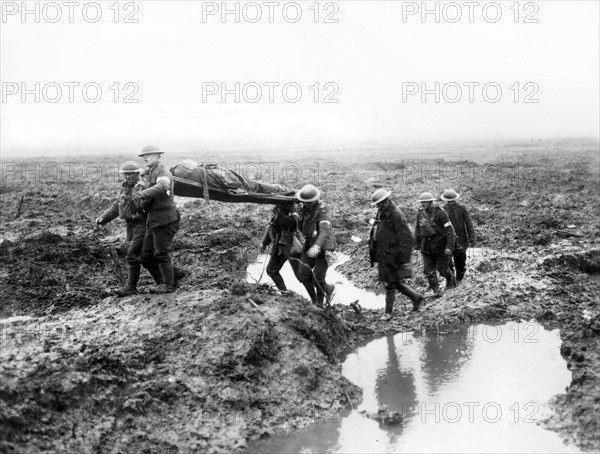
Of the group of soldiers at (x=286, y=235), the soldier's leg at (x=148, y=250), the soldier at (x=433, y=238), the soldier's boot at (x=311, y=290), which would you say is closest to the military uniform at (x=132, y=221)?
the group of soldiers at (x=286, y=235)

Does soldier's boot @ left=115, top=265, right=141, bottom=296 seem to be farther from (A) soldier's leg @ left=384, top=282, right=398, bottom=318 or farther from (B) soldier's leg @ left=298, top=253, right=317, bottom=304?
(A) soldier's leg @ left=384, top=282, right=398, bottom=318

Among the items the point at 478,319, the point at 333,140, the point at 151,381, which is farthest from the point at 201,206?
the point at 333,140

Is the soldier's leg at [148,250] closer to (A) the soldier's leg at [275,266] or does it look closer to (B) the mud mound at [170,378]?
(B) the mud mound at [170,378]

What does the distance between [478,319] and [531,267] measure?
7.87ft

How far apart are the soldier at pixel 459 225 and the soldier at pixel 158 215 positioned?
4350 mm

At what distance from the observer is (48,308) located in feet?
26.8

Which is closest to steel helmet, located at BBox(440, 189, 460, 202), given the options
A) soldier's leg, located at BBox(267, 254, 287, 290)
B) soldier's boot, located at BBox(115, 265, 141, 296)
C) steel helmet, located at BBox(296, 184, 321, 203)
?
steel helmet, located at BBox(296, 184, 321, 203)

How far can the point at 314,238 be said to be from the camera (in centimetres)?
751

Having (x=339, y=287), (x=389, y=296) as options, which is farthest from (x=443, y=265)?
(x=339, y=287)

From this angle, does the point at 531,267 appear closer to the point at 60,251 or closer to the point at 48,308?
the point at 48,308

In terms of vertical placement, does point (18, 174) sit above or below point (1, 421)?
above

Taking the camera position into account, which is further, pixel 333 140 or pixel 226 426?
pixel 333 140

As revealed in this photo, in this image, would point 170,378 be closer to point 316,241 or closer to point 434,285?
point 316,241

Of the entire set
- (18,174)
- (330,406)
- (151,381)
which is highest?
(18,174)
